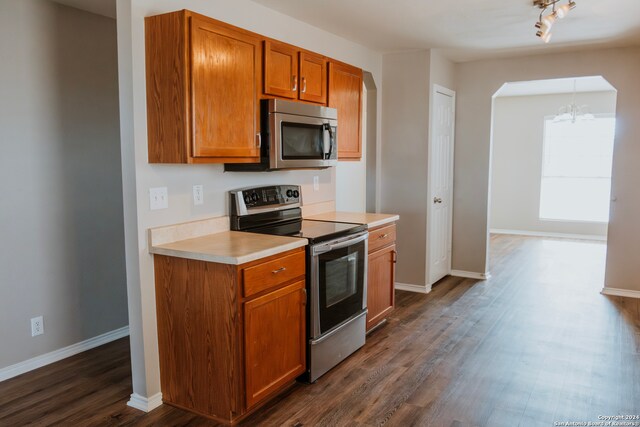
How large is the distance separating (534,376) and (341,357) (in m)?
1.19

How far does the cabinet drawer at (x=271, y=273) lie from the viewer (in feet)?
7.97

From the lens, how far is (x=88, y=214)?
3.49 m

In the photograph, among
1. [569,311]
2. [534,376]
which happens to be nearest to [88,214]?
[534,376]

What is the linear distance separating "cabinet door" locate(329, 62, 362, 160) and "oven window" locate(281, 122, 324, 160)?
1.30 ft

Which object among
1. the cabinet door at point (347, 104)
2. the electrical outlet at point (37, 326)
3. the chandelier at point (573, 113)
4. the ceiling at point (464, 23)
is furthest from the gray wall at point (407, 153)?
the chandelier at point (573, 113)

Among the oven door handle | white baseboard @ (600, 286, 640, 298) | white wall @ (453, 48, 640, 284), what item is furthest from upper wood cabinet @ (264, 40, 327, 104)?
white baseboard @ (600, 286, 640, 298)

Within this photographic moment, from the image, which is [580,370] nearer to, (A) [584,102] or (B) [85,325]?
(B) [85,325]

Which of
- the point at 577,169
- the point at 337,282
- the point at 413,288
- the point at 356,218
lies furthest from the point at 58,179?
the point at 577,169

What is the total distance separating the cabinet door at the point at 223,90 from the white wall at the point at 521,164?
6686mm

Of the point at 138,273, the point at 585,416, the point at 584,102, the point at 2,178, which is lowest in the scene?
the point at 585,416

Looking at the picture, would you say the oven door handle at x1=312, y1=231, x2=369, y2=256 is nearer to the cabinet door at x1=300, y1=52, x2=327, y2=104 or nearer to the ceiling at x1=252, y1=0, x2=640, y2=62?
the cabinet door at x1=300, y1=52, x2=327, y2=104

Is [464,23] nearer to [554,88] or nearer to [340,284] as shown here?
[340,284]

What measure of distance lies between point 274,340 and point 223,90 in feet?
4.43

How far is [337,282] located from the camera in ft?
10.3
